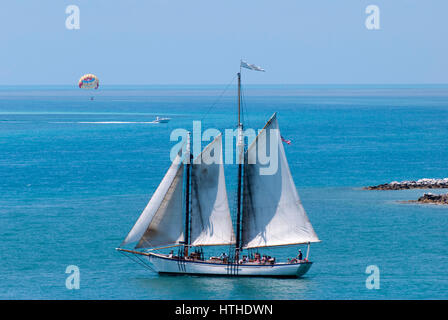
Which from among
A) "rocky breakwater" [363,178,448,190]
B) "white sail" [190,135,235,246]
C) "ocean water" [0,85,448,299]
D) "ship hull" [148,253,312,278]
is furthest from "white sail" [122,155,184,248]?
"rocky breakwater" [363,178,448,190]

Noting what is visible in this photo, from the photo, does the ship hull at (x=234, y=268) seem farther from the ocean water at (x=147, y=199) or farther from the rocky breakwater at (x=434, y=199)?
the rocky breakwater at (x=434, y=199)

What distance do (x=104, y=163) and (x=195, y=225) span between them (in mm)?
72881

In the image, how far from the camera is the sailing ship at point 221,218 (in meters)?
55.4

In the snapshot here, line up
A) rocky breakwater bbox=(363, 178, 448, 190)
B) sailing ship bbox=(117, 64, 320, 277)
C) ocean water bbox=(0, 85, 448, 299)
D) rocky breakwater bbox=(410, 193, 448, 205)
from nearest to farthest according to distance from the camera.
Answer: ocean water bbox=(0, 85, 448, 299), sailing ship bbox=(117, 64, 320, 277), rocky breakwater bbox=(410, 193, 448, 205), rocky breakwater bbox=(363, 178, 448, 190)

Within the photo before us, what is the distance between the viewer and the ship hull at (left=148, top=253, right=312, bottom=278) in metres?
55.2

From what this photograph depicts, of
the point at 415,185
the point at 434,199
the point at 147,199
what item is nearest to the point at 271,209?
the point at 434,199

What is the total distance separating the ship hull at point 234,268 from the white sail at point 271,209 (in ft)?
6.30

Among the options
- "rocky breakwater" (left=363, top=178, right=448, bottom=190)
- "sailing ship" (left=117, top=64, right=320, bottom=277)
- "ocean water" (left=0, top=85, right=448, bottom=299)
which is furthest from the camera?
"rocky breakwater" (left=363, top=178, right=448, bottom=190)

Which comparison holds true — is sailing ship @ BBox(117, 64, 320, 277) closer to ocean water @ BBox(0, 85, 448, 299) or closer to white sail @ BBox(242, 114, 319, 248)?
white sail @ BBox(242, 114, 319, 248)

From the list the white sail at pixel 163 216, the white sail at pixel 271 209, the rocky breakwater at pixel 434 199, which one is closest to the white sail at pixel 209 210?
the white sail at pixel 163 216

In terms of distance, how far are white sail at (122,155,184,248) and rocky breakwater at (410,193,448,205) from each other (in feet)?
122

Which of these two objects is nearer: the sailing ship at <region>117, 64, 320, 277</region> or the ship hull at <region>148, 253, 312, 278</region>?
the ship hull at <region>148, 253, 312, 278</region>
